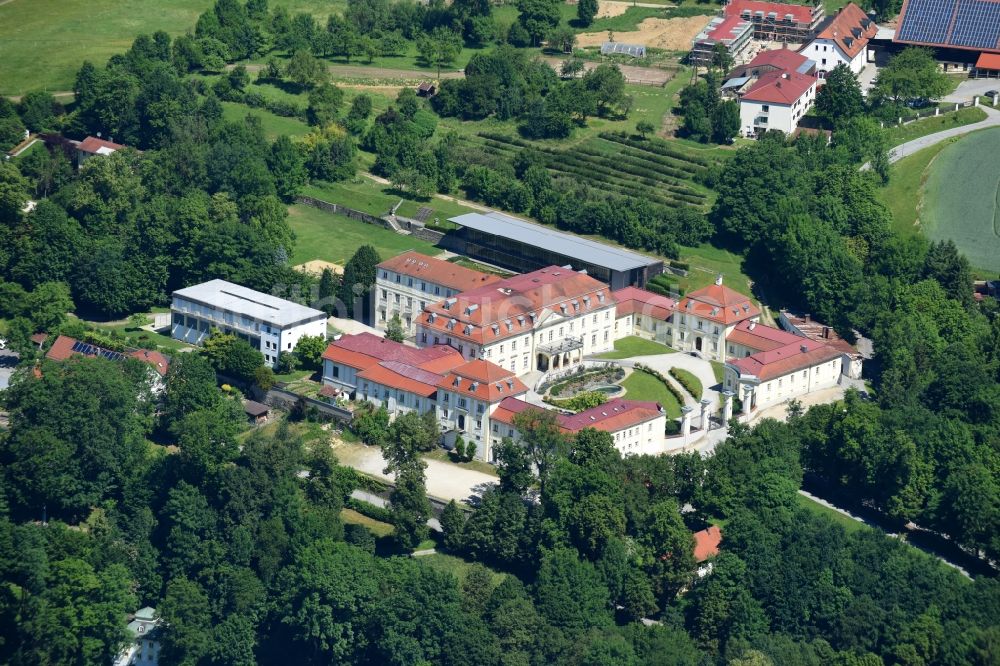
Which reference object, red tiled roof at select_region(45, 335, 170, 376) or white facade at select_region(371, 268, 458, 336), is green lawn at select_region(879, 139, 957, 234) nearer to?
white facade at select_region(371, 268, 458, 336)

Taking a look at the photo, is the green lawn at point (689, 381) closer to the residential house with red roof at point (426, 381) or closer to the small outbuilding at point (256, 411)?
the residential house with red roof at point (426, 381)

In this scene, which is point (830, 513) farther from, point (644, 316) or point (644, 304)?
point (644, 304)

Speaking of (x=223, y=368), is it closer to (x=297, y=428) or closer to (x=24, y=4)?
(x=297, y=428)

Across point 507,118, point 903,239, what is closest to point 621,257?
point 903,239

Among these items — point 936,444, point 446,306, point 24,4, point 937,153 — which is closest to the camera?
point 936,444

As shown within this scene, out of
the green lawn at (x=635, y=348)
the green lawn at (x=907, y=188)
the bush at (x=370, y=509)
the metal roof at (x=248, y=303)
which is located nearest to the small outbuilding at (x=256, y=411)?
the metal roof at (x=248, y=303)
